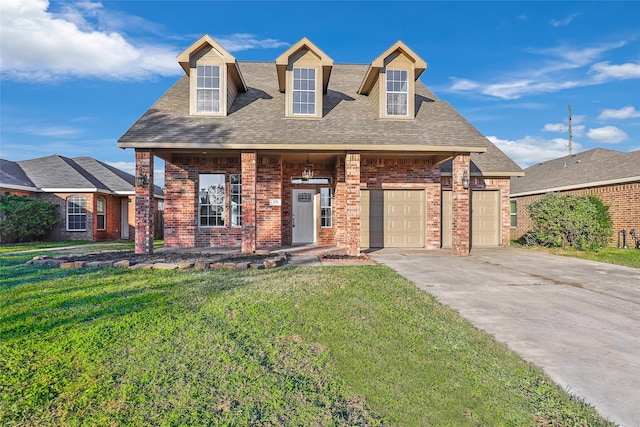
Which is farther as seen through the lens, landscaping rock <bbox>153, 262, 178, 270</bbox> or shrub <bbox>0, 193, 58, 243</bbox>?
shrub <bbox>0, 193, 58, 243</bbox>

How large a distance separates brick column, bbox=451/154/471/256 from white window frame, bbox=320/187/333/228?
436 cm

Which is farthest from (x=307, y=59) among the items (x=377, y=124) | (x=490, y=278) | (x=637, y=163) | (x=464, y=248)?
(x=637, y=163)

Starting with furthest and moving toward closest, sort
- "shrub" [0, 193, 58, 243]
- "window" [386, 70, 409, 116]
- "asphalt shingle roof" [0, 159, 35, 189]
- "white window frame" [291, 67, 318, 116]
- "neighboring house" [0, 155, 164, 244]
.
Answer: "neighboring house" [0, 155, 164, 244]
"asphalt shingle roof" [0, 159, 35, 189]
"shrub" [0, 193, 58, 243]
"window" [386, 70, 409, 116]
"white window frame" [291, 67, 318, 116]

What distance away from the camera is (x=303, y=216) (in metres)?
13.2

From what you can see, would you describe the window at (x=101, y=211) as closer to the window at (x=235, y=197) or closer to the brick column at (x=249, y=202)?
the window at (x=235, y=197)

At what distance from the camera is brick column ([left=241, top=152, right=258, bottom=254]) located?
10328 millimetres

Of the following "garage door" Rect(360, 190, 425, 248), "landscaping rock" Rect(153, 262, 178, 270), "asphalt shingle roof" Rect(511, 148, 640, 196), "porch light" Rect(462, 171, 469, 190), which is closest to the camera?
"landscaping rock" Rect(153, 262, 178, 270)

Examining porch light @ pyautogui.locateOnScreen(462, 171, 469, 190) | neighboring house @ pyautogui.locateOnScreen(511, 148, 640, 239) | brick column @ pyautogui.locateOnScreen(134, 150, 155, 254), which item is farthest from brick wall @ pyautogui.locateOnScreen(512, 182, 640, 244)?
brick column @ pyautogui.locateOnScreen(134, 150, 155, 254)

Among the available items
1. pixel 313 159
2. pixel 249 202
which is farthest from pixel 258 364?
pixel 313 159

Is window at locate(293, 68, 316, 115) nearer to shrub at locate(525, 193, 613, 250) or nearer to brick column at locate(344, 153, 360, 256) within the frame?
brick column at locate(344, 153, 360, 256)

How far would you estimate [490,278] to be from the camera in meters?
7.24

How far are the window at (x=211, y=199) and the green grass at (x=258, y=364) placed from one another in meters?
7.13

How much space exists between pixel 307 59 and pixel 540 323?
32.8 ft

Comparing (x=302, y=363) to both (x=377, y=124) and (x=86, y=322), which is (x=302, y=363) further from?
(x=377, y=124)
